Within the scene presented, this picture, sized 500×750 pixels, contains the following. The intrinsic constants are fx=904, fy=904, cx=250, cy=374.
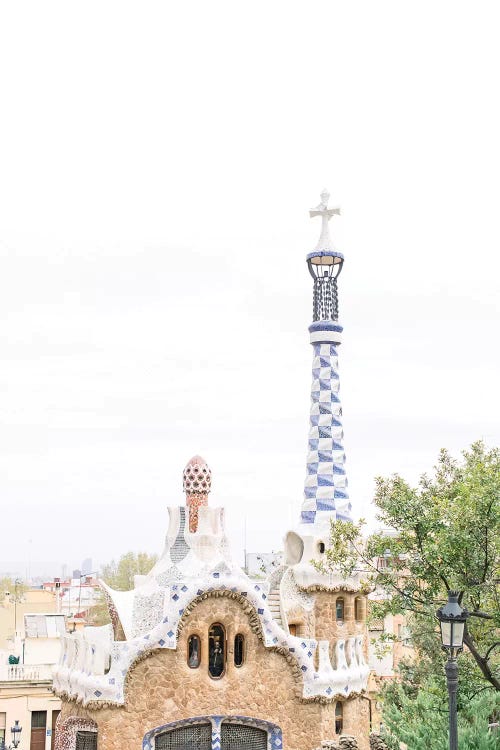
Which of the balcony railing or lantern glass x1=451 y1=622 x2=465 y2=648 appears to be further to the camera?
the balcony railing

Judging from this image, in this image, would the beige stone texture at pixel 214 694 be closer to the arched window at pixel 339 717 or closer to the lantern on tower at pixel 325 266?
the arched window at pixel 339 717

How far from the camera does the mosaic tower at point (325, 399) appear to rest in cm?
1858

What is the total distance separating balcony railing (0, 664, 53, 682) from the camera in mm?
23070

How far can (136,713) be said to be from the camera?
15.4 metres

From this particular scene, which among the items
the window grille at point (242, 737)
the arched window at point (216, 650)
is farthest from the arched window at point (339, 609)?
the arched window at point (216, 650)

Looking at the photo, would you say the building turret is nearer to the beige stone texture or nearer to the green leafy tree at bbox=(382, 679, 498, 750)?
the beige stone texture

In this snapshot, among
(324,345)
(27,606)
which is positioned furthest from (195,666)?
(27,606)

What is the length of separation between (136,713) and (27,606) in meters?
26.8

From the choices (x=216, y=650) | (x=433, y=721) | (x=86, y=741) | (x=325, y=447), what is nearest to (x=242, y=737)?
(x=216, y=650)

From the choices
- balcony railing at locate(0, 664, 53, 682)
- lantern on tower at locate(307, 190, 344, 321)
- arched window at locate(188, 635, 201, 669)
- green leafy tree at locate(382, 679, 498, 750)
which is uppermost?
lantern on tower at locate(307, 190, 344, 321)

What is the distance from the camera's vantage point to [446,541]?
12.8m

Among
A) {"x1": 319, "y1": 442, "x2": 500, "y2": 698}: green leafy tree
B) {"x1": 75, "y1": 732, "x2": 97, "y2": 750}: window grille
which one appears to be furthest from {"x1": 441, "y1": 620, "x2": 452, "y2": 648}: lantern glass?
{"x1": 75, "y1": 732, "x2": 97, "y2": 750}: window grille

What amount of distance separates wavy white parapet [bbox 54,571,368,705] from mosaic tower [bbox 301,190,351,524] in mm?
2380

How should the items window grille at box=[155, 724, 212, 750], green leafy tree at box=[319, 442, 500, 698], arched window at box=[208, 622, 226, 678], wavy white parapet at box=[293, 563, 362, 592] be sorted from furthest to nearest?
1. wavy white parapet at box=[293, 563, 362, 592]
2. arched window at box=[208, 622, 226, 678]
3. window grille at box=[155, 724, 212, 750]
4. green leafy tree at box=[319, 442, 500, 698]
